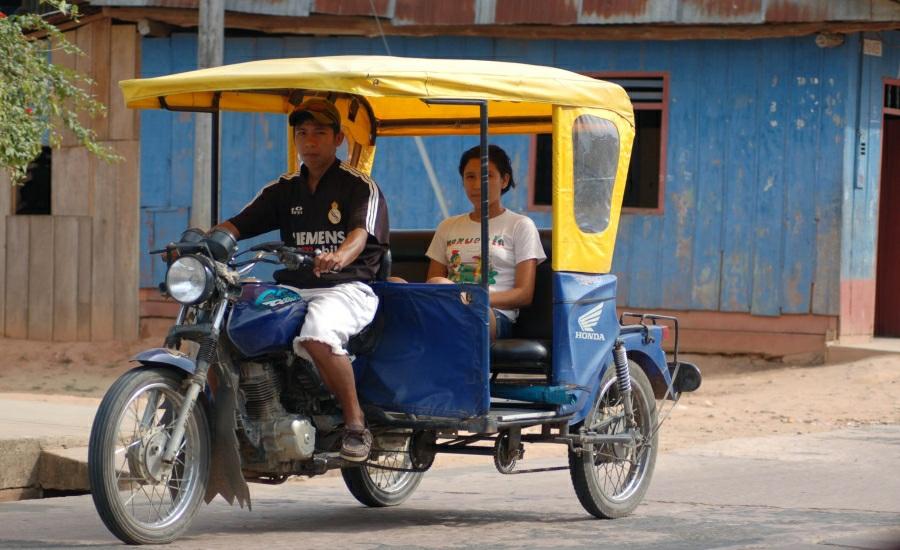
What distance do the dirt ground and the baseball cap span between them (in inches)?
Result: 154

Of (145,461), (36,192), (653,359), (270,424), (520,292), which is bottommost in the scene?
(145,461)

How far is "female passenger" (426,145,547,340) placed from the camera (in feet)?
22.8

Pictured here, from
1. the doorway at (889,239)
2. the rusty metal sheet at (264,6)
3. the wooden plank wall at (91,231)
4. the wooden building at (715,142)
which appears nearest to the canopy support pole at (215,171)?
the wooden building at (715,142)

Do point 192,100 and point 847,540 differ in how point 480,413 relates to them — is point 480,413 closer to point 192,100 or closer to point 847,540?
point 847,540

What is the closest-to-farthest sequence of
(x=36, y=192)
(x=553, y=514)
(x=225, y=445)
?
(x=225, y=445) < (x=553, y=514) < (x=36, y=192)

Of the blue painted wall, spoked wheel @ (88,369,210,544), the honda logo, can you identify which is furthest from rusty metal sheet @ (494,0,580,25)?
spoked wheel @ (88,369,210,544)

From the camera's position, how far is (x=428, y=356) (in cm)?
650

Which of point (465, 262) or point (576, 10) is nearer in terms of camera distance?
point (465, 262)

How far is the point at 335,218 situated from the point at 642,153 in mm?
9101

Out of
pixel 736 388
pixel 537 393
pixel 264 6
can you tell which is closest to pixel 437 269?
pixel 537 393

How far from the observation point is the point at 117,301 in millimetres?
16469

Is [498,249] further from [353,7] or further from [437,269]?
[353,7]

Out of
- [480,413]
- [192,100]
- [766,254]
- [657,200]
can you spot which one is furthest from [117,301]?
[480,413]

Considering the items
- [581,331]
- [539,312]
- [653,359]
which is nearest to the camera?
[581,331]
